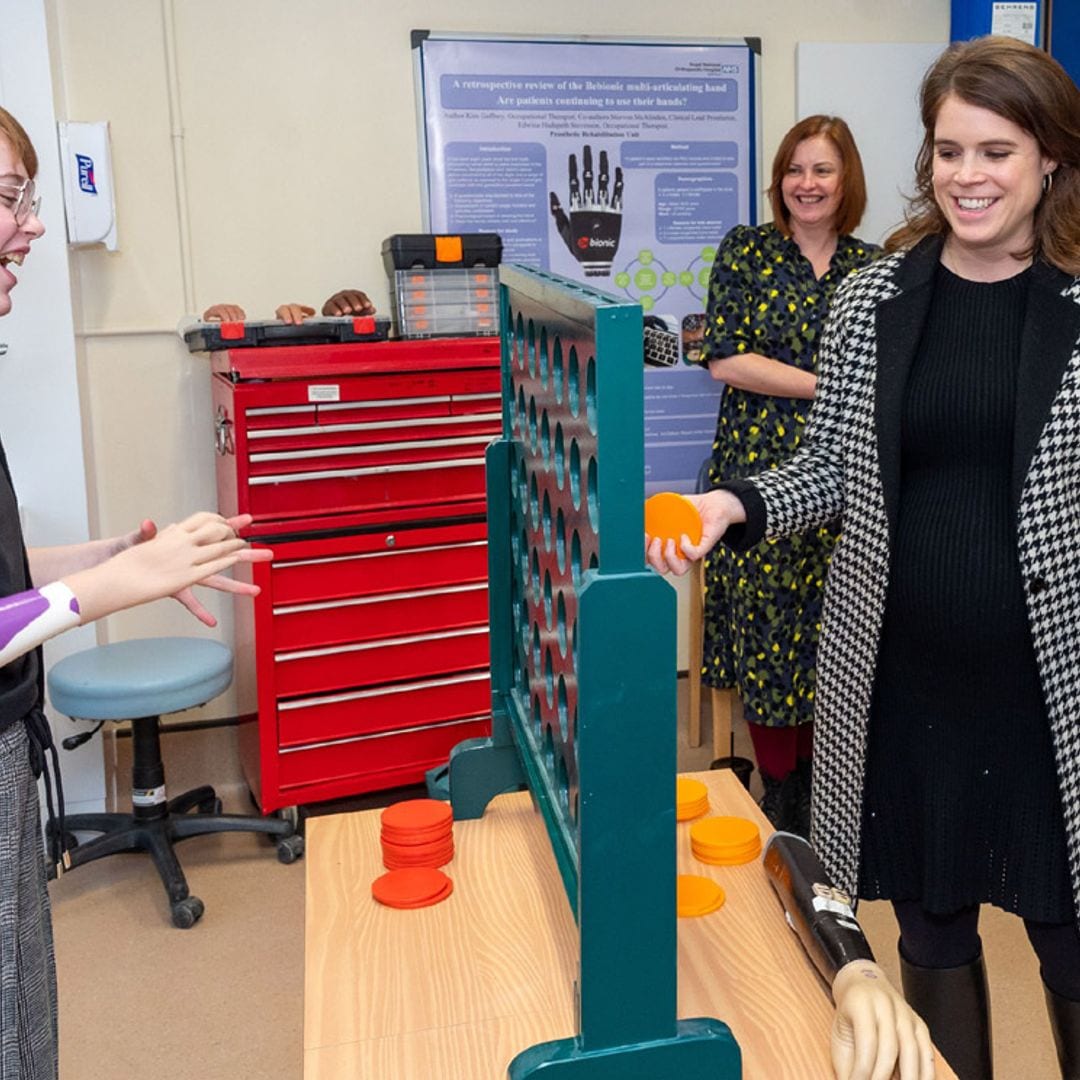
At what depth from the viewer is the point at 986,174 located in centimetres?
153

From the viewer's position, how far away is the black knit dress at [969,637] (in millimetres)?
1548

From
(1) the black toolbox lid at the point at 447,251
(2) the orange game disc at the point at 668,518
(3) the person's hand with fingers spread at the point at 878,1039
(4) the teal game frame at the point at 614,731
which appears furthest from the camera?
(1) the black toolbox lid at the point at 447,251

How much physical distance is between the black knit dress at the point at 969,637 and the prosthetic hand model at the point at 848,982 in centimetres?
34

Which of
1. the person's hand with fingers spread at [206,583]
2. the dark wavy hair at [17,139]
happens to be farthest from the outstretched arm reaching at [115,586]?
the dark wavy hair at [17,139]

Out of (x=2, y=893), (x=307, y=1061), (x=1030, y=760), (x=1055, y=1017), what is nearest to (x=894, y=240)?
(x=1030, y=760)

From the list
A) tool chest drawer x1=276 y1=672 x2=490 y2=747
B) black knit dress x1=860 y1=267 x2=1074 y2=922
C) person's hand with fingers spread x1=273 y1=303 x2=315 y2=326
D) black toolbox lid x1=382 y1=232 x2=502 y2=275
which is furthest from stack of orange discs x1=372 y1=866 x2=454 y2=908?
black toolbox lid x1=382 y1=232 x2=502 y2=275

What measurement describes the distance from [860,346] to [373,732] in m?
1.94

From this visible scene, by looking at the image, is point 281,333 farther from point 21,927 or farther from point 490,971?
point 490,971

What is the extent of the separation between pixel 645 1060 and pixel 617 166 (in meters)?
3.29

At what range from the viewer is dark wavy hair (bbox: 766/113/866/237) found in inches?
113

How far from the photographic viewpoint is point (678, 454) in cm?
405

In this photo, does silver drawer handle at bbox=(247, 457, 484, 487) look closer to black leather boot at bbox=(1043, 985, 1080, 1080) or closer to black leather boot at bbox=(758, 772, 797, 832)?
black leather boot at bbox=(758, 772, 797, 832)

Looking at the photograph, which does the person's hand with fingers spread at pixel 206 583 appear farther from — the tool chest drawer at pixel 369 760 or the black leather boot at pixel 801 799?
the black leather boot at pixel 801 799

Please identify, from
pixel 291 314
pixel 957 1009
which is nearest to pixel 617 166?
pixel 291 314
